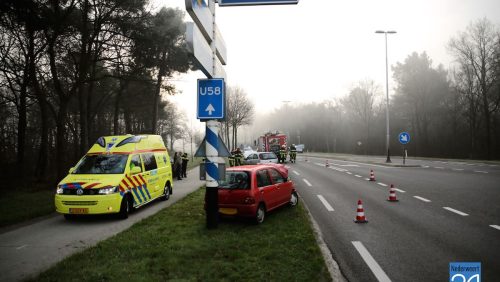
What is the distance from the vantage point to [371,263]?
566cm

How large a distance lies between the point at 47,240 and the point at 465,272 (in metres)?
8.18

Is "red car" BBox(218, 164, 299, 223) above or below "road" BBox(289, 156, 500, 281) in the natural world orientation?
above

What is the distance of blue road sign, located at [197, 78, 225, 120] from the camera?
25.6ft

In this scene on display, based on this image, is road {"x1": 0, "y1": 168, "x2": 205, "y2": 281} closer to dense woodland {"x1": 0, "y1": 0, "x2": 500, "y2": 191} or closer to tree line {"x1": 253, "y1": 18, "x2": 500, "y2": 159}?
dense woodland {"x1": 0, "y1": 0, "x2": 500, "y2": 191}

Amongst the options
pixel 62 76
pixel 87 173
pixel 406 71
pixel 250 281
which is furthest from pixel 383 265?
pixel 406 71

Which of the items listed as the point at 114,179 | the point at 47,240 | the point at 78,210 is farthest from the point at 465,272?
the point at 78,210

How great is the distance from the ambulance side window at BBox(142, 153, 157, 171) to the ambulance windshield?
110 cm

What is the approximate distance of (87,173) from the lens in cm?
1027

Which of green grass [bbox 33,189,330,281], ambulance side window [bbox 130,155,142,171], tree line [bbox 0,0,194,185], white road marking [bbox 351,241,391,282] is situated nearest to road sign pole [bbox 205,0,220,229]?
green grass [bbox 33,189,330,281]

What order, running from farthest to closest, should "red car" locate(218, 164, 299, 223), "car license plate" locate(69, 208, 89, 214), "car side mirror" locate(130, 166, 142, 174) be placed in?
"car side mirror" locate(130, 166, 142, 174), "car license plate" locate(69, 208, 89, 214), "red car" locate(218, 164, 299, 223)

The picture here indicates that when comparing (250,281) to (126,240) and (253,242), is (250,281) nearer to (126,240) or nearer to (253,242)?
(253,242)

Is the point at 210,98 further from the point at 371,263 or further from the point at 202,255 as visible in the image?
the point at 371,263

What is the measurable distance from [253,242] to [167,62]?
15.9 meters

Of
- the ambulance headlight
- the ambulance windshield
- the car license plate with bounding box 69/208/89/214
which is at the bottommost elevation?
the car license plate with bounding box 69/208/89/214
